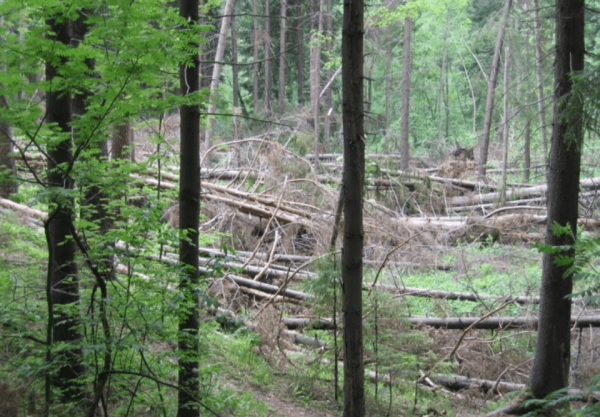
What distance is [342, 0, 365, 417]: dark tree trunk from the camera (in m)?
6.08

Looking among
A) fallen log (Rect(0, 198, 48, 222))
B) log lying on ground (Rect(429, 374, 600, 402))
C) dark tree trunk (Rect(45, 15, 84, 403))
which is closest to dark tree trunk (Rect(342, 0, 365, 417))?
dark tree trunk (Rect(45, 15, 84, 403))

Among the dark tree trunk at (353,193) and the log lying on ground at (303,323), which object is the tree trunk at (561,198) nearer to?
the dark tree trunk at (353,193)

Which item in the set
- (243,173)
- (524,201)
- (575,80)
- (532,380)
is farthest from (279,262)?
(524,201)

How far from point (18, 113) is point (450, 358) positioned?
780cm

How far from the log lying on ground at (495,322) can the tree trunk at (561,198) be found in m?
2.17

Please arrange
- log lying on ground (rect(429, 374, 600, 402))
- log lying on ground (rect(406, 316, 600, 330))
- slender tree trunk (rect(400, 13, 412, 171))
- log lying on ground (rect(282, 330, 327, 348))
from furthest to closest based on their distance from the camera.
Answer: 1. slender tree trunk (rect(400, 13, 412, 171))
2. log lying on ground (rect(406, 316, 600, 330))
3. log lying on ground (rect(282, 330, 327, 348))
4. log lying on ground (rect(429, 374, 600, 402))

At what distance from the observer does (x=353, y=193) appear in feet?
20.5

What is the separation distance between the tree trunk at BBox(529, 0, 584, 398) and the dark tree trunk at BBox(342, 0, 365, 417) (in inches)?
105

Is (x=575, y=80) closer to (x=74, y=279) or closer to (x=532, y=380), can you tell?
(x=532, y=380)

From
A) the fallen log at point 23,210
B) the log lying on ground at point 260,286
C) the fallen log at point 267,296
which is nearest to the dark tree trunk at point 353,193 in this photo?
the fallen log at point 267,296

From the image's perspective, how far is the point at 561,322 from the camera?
7.88 m

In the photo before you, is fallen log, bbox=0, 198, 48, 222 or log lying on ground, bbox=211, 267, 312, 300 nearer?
log lying on ground, bbox=211, 267, 312, 300

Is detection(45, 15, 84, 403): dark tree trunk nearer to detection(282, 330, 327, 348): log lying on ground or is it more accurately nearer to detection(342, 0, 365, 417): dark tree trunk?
detection(342, 0, 365, 417): dark tree trunk

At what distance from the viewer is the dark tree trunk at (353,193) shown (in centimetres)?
608
